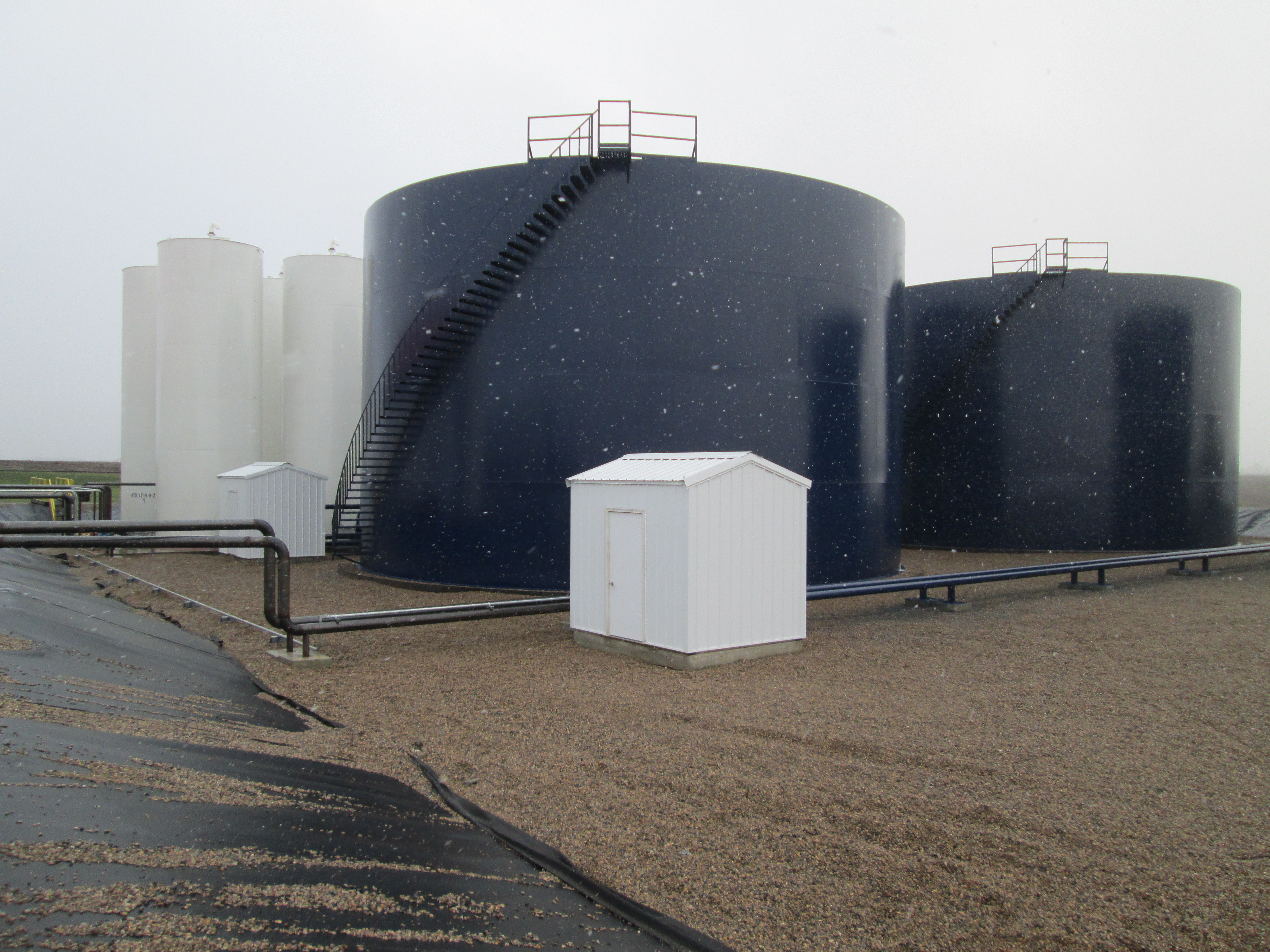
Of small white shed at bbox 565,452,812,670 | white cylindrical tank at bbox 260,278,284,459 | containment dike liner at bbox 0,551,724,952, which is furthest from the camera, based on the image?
white cylindrical tank at bbox 260,278,284,459

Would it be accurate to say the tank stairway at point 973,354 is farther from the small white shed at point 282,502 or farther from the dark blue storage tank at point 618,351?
the small white shed at point 282,502

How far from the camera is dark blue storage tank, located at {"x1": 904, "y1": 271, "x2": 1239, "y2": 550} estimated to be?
2236 centimetres

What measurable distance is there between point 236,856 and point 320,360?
22273mm

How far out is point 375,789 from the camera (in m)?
5.23

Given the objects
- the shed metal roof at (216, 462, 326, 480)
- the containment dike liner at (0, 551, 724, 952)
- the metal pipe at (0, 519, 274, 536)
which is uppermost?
the shed metal roof at (216, 462, 326, 480)

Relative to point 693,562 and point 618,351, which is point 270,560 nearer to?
point 693,562

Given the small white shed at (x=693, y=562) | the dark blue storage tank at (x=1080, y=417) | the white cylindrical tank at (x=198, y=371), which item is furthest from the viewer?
the white cylindrical tank at (x=198, y=371)

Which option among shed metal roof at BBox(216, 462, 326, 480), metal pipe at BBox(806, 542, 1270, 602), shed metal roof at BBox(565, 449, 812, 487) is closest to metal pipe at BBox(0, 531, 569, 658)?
shed metal roof at BBox(565, 449, 812, 487)

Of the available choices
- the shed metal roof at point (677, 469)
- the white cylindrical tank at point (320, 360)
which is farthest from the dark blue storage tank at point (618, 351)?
the white cylindrical tank at point (320, 360)

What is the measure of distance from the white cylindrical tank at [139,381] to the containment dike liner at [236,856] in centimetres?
2258

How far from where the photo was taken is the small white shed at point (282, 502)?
1892cm

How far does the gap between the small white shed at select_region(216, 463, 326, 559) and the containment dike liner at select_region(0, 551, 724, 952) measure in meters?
13.2

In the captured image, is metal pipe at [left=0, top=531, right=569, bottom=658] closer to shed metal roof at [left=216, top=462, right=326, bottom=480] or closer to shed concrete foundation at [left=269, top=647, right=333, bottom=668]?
shed concrete foundation at [left=269, top=647, right=333, bottom=668]

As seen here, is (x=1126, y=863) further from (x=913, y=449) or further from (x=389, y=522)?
(x=913, y=449)
